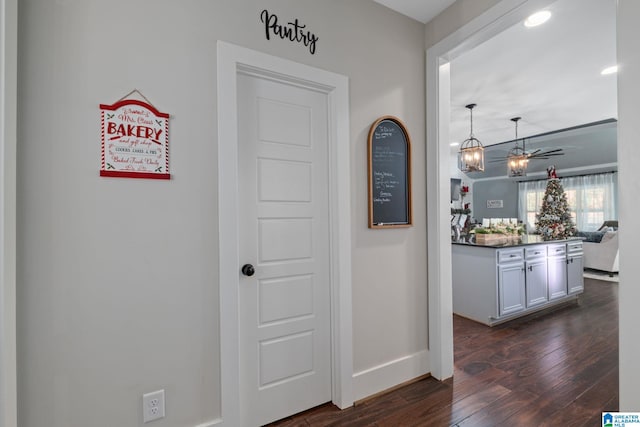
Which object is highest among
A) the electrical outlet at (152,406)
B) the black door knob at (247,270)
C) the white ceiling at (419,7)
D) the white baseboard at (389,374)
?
the white ceiling at (419,7)

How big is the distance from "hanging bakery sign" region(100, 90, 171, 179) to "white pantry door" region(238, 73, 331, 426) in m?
0.41

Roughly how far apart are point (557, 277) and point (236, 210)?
14.0 feet

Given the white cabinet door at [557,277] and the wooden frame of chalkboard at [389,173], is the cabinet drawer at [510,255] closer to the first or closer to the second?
the white cabinet door at [557,277]

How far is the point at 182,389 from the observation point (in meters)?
1.51

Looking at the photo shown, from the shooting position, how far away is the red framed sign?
134cm

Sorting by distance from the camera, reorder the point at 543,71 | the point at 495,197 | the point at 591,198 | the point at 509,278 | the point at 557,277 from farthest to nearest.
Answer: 1. the point at 495,197
2. the point at 591,198
3. the point at 557,277
4. the point at 509,278
5. the point at 543,71

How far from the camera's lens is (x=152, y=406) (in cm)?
144

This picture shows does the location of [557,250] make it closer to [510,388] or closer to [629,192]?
[510,388]

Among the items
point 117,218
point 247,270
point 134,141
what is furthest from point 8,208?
point 247,270

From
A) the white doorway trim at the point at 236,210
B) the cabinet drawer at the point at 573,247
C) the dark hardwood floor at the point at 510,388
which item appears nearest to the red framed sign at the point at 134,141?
the white doorway trim at the point at 236,210

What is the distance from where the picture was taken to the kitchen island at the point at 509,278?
3270 mm

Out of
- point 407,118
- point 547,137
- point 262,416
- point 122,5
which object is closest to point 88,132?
→ point 122,5

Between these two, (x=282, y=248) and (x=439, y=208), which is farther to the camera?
(x=439, y=208)

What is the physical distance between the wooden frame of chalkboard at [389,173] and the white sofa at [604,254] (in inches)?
250
